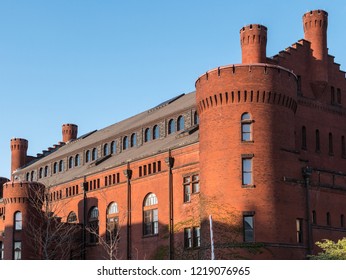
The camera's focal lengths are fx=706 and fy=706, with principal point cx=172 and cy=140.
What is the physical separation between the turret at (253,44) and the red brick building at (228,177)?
0.24 feet

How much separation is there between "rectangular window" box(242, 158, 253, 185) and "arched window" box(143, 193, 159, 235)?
11787 millimetres

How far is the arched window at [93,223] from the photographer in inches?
2587

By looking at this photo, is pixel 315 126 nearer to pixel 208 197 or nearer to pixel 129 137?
pixel 208 197

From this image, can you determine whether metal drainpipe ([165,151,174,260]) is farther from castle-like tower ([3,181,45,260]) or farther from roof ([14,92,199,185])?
castle-like tower ([3,181,45,260])

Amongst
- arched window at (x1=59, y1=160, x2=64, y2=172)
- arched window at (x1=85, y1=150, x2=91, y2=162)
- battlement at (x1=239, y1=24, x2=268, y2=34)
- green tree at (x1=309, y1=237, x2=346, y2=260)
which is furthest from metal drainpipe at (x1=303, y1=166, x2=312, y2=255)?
arched window at (x1=59, y1=160, x2=64, y2=172)

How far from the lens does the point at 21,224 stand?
64.9 metres

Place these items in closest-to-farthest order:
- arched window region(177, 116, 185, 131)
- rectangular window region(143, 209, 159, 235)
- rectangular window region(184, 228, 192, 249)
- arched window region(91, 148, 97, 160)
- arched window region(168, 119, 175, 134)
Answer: rectangular window region(184, 228, 192, 249) < rectangular window region(143, 209, 159, 235) < arched window region(177, 116, 185, 131) < arched window region(168, 119, 175, 134) < arched window region(91, 148, 97, 160)

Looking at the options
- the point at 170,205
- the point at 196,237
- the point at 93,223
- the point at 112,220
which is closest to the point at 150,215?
the point at 170,205

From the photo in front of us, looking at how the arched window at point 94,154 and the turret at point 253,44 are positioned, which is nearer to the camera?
the turret at point 253,44

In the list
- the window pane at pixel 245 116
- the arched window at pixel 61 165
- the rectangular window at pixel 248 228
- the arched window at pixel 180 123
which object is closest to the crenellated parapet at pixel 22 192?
the arched window at pixel 180 123

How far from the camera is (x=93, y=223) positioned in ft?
218

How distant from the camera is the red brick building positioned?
4712 centimetres

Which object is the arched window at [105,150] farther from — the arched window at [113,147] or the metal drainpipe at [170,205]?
the metal drainpipe at [170,205]
